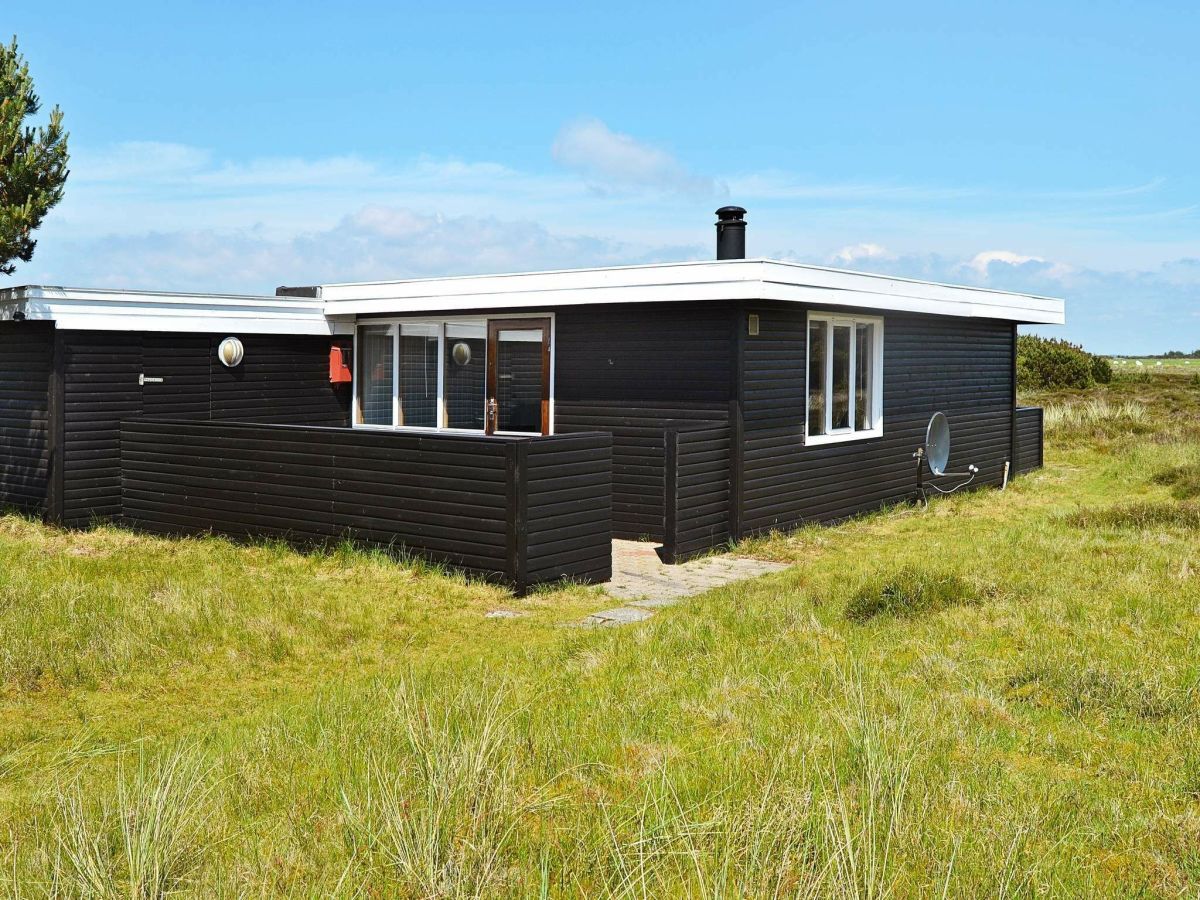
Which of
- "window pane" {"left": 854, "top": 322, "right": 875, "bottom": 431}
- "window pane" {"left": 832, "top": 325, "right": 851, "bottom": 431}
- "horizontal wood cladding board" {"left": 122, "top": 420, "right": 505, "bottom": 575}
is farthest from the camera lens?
"window pane" {"left": 854, "top": 322, "right": 875, "bottom": 431}

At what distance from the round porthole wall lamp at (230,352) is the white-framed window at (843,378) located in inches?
247

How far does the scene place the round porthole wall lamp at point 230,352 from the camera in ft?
40.0

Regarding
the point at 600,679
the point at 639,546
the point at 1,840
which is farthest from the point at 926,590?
the point at 1,840

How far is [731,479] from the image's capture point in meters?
10.4

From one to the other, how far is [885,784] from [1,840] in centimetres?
305

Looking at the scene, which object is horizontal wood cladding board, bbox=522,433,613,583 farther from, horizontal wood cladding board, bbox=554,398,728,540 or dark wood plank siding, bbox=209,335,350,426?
dark wood plank siding, bbox=209,335,350,426

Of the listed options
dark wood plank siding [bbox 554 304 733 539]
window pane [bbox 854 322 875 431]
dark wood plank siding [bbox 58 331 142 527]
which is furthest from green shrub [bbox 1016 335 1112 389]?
dark wood plank siding [bbox 58 331 142 527]

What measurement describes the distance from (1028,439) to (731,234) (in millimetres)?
8004

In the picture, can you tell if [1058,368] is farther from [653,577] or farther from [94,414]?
[94,414]

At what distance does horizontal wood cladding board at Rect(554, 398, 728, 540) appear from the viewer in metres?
10.7

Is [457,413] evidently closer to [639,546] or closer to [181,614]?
[639,546]

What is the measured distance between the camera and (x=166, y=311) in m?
11.5

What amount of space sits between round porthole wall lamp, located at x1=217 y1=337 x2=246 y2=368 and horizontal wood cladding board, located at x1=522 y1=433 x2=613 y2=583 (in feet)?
18.3

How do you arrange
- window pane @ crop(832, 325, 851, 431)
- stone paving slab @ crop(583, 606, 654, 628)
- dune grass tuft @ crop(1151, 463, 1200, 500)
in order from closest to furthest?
stone paving slab @ crop(583, 606, 654, 628)
window pane @ crop(832, 325, 851, 431)
dune grass tuft @ crop(1151, 463, 1200, 500)
